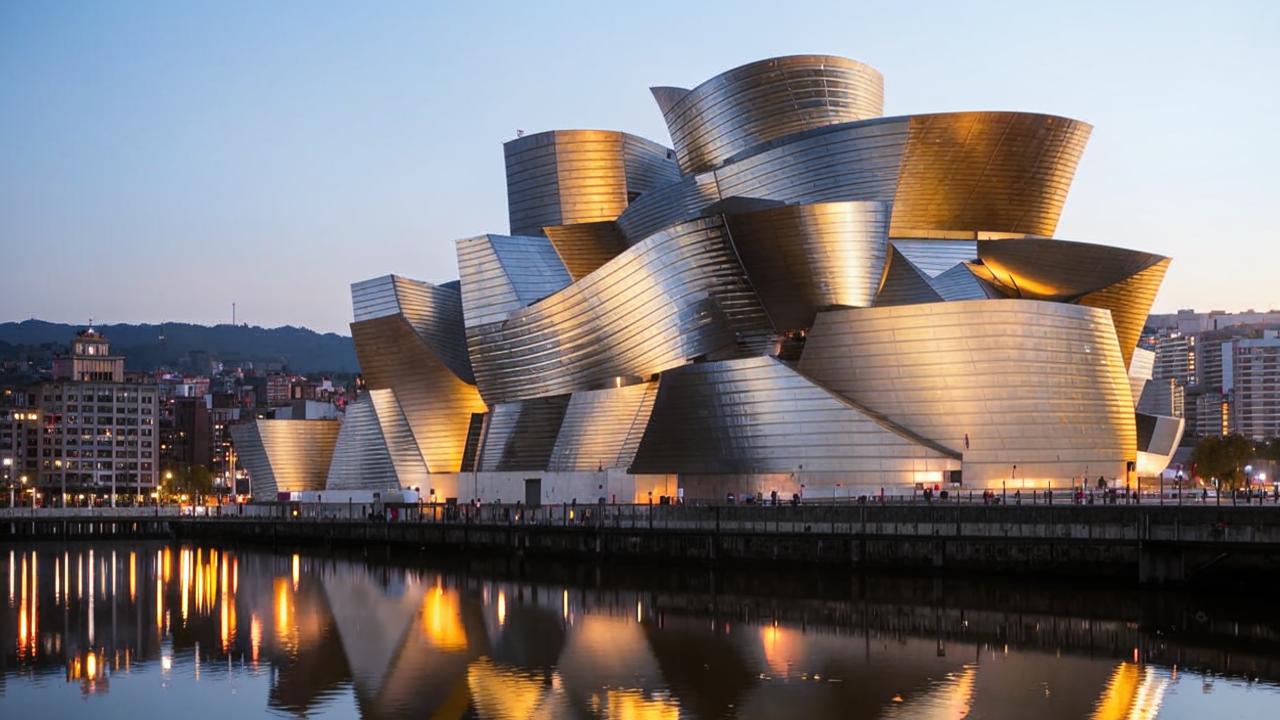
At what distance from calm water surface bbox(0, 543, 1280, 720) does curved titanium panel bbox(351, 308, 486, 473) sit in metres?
28.5

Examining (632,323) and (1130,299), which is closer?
(632,323)

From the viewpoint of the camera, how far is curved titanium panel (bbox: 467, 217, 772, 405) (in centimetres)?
6091

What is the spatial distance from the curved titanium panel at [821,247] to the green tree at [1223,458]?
180 ft

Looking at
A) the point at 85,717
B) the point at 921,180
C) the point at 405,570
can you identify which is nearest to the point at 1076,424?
the point at 921,180

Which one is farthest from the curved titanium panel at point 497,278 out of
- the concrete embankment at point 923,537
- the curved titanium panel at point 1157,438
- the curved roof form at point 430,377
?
the curved titanium panel at point 1157,438

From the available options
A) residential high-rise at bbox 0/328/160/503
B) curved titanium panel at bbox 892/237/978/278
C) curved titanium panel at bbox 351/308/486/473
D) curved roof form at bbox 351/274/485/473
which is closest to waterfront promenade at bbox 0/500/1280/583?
curved titanium panel at bbox 351/308/486/473

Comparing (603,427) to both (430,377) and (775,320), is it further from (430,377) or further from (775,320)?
(430,377)

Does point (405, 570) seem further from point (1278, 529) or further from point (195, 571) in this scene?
point (1278, 529)

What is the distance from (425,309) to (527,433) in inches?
384

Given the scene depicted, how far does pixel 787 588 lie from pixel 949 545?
199 inches

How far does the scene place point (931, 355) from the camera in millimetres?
56000

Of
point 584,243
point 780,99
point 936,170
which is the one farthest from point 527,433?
point 936,170

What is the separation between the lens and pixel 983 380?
183 feet

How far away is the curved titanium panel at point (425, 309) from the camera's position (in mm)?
76000
